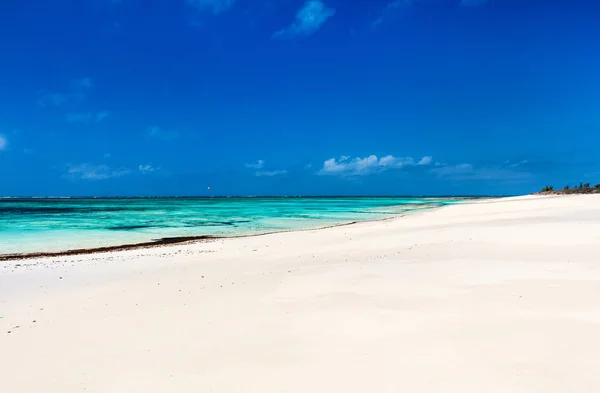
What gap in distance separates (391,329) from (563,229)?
1384 centimetres

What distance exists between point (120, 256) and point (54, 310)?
26.1 ft

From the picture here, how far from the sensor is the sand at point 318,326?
4.36 meters

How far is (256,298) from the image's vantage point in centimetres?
786

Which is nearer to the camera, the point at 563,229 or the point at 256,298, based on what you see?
the point at 256,298

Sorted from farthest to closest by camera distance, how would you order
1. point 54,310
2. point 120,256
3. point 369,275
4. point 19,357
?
point 120,256 < point 369,275 < point 54,310 < point 19,357

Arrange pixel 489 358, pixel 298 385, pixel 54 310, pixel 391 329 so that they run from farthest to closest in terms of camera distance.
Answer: pixel 54 310, pixel 391 329, pixel 489 358, pixel 298 385

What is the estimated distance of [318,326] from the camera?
5.96 m

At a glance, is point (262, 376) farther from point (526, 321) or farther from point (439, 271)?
point (439, 271)

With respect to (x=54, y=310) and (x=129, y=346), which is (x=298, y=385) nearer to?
Result: (x=129, y=346)

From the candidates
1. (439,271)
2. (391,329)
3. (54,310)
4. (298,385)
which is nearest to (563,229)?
(439,271)

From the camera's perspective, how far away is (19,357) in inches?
207

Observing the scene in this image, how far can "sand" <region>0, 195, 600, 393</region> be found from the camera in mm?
4363

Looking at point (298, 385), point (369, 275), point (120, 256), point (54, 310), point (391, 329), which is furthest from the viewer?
point (120, 256)

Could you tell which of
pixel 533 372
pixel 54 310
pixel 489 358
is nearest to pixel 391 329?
pixel 489 358
